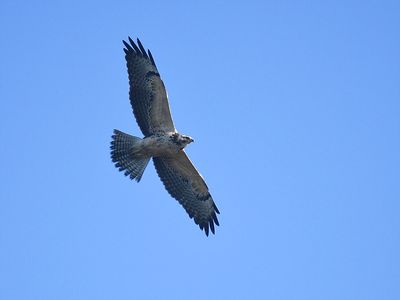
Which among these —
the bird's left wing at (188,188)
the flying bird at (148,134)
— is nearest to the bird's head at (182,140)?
the flying bird at (148,134)

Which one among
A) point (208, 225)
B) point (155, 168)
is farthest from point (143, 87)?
point (208, 225)

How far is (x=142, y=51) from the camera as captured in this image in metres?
16.5

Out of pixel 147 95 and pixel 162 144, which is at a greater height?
pixel 147 95

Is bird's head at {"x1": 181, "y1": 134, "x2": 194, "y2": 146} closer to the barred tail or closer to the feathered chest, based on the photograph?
the feathered chest

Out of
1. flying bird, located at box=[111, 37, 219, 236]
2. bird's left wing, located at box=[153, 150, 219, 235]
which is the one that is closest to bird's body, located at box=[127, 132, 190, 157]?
flying bird, located at box=[111, 37, 219, 236]

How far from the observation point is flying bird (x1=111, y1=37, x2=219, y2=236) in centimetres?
1616

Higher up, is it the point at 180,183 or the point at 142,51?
the point at 142,51

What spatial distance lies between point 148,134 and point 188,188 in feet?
5.00

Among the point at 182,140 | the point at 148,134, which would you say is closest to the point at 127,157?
the point at 148,134

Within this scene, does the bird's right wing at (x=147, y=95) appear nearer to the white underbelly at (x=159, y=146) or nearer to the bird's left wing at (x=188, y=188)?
the white underbelly at (x=159, y=146)

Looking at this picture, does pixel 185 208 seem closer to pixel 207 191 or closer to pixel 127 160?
pixel 207 191

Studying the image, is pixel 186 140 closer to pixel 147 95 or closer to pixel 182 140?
pixel 182 140

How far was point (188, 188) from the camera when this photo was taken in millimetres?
17047

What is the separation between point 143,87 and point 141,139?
1.03 m
